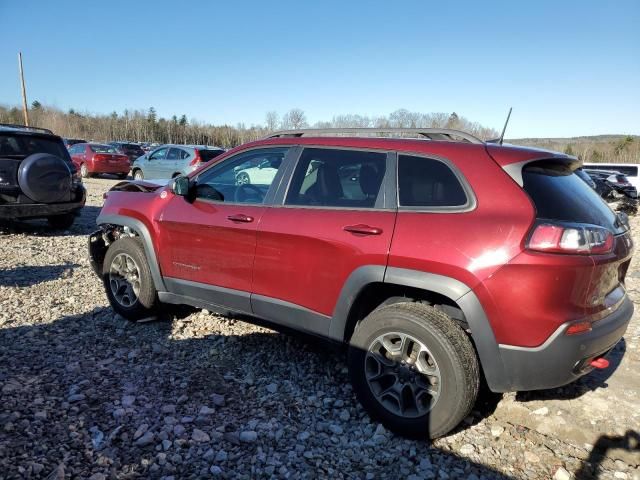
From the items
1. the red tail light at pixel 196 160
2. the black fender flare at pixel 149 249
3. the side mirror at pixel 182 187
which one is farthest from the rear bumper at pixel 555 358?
the red tail light at pixel 196 160

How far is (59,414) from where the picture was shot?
2980mm

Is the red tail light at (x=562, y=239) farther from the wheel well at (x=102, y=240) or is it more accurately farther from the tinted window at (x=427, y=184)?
the wheel well at (x=102, y=240)

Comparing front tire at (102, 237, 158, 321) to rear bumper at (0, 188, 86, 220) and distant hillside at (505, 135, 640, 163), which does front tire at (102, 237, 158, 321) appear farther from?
distant hillside at (505, 135, 640, 163)

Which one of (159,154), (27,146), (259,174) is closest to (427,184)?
(259,174)

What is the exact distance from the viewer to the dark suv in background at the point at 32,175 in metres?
7.41

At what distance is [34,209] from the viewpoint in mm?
7738

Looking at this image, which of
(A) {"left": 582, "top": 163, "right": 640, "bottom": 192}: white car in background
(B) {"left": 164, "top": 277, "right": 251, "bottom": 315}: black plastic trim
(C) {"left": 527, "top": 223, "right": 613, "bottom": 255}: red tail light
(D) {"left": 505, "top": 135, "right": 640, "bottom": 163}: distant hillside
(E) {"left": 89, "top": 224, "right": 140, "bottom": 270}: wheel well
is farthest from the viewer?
(D) {"left": 505, "top": 135, "right": 640, "bottom": 163}: distant hillside

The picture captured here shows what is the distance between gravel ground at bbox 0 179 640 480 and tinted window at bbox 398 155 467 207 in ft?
4.73

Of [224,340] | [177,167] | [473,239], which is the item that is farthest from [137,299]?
[177,167]

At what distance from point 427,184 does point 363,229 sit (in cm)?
47

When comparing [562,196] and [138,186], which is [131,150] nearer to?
[138,186]

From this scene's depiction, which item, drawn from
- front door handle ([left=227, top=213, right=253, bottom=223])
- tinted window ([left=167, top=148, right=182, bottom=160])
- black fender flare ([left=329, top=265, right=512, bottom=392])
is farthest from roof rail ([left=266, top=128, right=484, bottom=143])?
tinted window ([left=167, top=148, right=182, bottom=160])

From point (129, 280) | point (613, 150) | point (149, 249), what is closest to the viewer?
point (149, 249)

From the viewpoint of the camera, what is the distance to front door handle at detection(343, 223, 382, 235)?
2883mm
